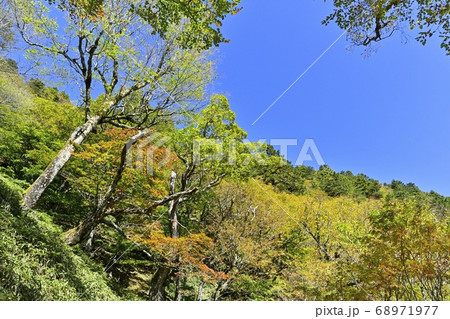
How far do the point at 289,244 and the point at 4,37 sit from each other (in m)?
16.4

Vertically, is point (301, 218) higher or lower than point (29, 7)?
lower

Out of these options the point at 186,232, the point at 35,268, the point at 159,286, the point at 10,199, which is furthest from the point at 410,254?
the point at 186,232

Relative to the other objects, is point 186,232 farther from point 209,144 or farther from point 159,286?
point 209,144

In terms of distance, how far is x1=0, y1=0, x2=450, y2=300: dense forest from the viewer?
157 inches

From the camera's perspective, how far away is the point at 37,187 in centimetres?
556

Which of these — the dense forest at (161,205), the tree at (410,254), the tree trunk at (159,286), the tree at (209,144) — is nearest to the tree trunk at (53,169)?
the dense forest at (161,205)

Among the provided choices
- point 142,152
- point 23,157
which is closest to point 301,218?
point 142,152

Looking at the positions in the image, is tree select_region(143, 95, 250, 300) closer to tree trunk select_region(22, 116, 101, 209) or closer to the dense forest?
the dense forest

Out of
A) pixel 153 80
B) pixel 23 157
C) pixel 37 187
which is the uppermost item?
pixel 153 80

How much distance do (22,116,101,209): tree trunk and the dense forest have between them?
27mm

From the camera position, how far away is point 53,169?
5.76 meters

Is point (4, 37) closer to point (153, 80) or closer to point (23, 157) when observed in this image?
point (23, 157)

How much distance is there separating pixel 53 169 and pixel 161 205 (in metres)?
3.57

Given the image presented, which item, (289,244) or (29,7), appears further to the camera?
(289,244)
